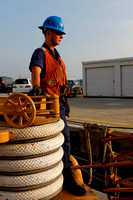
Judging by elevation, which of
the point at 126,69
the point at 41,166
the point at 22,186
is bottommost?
the point at 22,186

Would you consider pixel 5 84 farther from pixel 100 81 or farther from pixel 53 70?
pixel 53 70

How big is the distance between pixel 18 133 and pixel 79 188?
113cm

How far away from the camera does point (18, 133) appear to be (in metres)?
1.83

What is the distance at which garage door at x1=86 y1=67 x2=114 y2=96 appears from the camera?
2216 cm

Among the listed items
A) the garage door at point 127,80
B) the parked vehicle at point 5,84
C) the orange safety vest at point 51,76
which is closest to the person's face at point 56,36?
the orange safety vest at point 51,76

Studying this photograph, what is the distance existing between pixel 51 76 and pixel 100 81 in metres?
20.8

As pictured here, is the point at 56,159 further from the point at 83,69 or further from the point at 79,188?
the point at 83,69

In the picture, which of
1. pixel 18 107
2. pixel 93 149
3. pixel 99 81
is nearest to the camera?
pixel 18 107

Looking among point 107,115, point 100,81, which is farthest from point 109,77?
point 107,115

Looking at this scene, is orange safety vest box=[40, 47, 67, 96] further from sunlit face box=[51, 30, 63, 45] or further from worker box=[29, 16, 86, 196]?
sunlit face box=[51, 30, 63, 45]

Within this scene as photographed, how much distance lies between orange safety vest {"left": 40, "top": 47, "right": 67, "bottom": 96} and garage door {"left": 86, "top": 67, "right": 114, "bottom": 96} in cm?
1967

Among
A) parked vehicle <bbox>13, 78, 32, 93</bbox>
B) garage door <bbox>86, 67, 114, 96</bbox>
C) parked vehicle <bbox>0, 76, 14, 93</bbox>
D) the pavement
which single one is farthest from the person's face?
parked vehicle <bbox>0, 76, 14, 93</bbox>

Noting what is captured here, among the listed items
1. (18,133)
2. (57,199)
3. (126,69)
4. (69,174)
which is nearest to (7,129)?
(18,133)

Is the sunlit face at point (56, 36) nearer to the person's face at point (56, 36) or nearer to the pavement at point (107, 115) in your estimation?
the person's face at point (56, 36)
